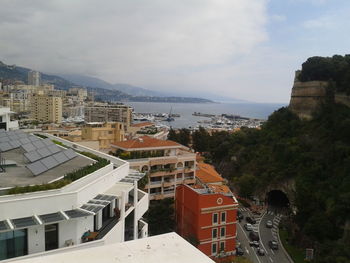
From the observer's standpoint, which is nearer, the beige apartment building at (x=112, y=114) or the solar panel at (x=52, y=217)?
the solar panel at (x=52, y=217)

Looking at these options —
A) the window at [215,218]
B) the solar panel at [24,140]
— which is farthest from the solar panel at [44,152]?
the window at [215,218]

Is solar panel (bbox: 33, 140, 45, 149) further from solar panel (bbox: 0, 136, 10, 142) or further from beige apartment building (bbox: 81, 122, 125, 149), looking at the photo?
beige apartment building (bbox: 81, 122, 125, 149)

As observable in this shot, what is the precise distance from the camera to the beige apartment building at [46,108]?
91.0 meters

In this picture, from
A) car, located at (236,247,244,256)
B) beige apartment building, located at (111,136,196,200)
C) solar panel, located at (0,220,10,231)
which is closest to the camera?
solar panel, located at (0,220,10,231)

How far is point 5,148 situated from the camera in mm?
14664

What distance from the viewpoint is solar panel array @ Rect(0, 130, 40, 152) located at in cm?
1485

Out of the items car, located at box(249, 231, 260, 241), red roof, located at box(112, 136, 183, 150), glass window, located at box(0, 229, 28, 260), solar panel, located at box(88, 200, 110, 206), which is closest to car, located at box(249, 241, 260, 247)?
car, located at box(249, 231, 260, 241)

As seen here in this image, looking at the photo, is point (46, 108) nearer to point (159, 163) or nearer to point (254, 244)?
point (159, 163)

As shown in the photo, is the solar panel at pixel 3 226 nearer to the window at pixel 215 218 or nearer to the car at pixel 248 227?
the window at pixel 215 218

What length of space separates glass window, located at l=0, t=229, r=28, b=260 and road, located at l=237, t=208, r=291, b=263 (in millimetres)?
19475

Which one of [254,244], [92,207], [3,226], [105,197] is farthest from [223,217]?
[3,226]

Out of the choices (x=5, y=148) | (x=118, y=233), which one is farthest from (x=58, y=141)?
(x=118, y=233)

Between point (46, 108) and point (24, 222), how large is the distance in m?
89.8

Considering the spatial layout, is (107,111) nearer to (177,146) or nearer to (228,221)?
(177,146)
